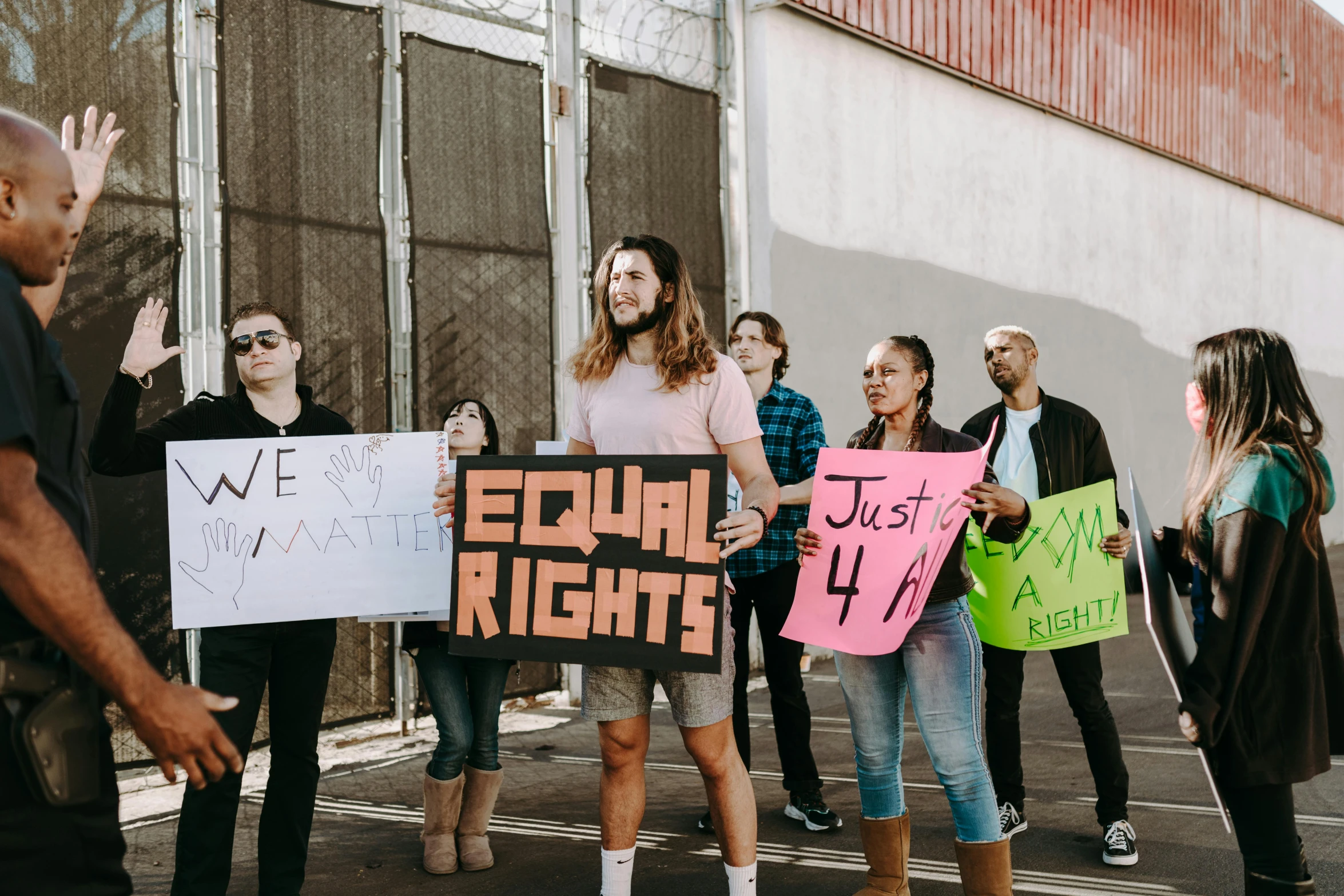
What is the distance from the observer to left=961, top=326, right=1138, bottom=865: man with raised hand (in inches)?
169

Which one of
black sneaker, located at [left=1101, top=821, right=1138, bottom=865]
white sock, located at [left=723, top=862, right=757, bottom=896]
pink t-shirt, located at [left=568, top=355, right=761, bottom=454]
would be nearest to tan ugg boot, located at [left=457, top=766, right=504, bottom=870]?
white sock, located at [left=723, top=862, right=757, bottom=896]

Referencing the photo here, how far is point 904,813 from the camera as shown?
3.60 m

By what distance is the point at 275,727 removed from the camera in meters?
3.64

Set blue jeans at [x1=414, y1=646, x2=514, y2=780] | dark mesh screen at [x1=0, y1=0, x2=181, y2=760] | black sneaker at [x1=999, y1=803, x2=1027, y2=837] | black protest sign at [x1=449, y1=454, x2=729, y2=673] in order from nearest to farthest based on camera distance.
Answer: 1. black protest sign at [x1=449, y1=454, x2=729, y2=673]
2. blue jeans at [x1=414, y1=646, x2=514, y2=780]
3. black sneaker at [x1=999, y1=803, x2=1027, y2=837]
4. dark mesh screen at [x1=0, y1=0, x2=181, y2=760]

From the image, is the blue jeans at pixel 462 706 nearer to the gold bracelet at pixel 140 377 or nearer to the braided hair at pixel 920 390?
the gold bracelet at pixel 140 377

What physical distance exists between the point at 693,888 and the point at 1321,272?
58.9 feet

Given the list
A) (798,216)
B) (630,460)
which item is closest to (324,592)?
(630,460)

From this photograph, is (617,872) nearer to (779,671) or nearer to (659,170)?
(779,671)

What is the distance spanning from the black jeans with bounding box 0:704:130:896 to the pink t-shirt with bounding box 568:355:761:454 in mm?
1745

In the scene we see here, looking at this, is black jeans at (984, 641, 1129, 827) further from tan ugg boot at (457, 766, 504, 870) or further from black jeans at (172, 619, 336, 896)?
black jeans at (172, 619, 336, 896)

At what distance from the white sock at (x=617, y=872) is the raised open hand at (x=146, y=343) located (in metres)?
1.93

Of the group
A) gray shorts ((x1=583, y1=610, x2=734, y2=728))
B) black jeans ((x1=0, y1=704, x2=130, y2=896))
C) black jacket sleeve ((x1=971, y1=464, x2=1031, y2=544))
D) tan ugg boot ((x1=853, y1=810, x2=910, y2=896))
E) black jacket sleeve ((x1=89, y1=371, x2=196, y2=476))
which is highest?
black jacket sleeve ((x1=89, y1=371, x2=196, y2=476))

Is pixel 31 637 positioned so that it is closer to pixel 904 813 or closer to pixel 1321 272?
pixel 904 813

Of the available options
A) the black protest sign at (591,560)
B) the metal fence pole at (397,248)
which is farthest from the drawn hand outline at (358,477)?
the metal fence pole at (397,248)
